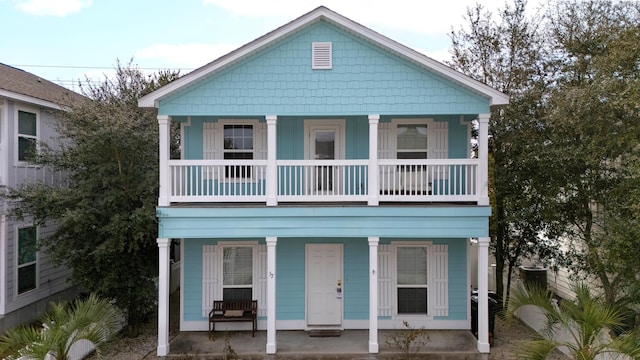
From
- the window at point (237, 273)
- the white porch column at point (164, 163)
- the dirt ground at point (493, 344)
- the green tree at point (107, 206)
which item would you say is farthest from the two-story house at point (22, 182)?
the window at point (237, 273)

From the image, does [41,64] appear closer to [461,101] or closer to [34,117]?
[34,117]

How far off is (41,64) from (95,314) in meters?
25.3

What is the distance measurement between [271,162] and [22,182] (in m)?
7.33

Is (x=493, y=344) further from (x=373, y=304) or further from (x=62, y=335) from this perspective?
(x=62, y=335)

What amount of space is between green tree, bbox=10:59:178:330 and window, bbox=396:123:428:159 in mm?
6066

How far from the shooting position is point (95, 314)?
776 cm

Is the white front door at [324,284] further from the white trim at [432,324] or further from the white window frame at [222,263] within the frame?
the white window frame at [222,263]

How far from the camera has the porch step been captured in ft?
35.9

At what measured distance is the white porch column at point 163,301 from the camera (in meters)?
9.84

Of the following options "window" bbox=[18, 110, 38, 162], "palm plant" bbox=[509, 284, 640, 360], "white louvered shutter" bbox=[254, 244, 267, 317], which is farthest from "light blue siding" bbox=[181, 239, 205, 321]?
"palm plant" bbox=[509, 284, 640, 360]

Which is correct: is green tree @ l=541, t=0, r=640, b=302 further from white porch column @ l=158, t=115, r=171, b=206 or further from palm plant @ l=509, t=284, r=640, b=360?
white porch column @ l=158, t=115, r=171, b=206

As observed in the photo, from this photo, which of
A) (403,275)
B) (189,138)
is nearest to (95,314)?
(189,138)

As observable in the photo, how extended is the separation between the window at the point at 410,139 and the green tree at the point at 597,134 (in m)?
2.84

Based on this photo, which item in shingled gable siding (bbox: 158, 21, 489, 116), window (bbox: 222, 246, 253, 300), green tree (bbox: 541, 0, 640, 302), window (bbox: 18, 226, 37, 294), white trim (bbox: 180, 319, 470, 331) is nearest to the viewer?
green tree (bbox: 541, 0, 640, 302)
